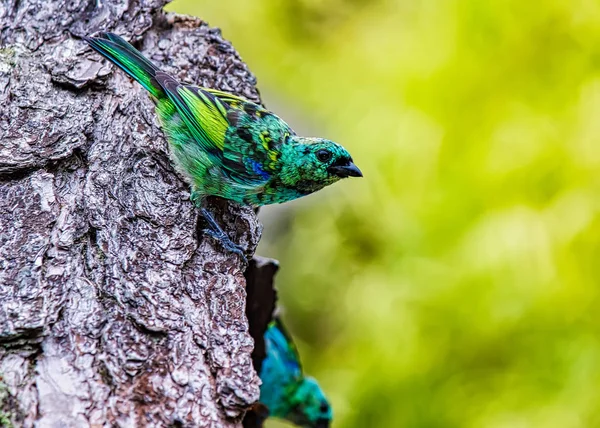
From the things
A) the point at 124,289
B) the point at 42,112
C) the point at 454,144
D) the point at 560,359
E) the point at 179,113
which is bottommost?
the point at 124,289

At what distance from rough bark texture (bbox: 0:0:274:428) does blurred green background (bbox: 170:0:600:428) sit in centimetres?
227

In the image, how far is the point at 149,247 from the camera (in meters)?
2.39

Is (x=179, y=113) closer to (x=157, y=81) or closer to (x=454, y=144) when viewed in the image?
(x=157, y=81)

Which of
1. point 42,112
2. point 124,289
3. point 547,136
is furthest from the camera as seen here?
point 547,136

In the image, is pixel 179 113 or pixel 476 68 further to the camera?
pixel 476 68

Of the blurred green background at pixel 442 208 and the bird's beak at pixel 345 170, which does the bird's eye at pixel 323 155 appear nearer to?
the bird's beak at pixel 345 170

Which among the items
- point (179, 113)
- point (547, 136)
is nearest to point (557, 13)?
point (547, 136)

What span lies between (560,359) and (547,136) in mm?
1561

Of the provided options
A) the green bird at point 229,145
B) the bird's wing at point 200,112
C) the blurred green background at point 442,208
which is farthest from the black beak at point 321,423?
the bird's wing at point 200,112

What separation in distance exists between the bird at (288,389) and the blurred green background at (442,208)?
1.14 feet

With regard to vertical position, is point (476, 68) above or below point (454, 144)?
above

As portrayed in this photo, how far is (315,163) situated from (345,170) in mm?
142

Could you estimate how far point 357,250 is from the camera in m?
5.41

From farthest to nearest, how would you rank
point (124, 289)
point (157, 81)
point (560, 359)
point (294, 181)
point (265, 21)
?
point (265, 21) → point (560, 359) → point (294, 181) → point (157, 81) → point (124, 289)
